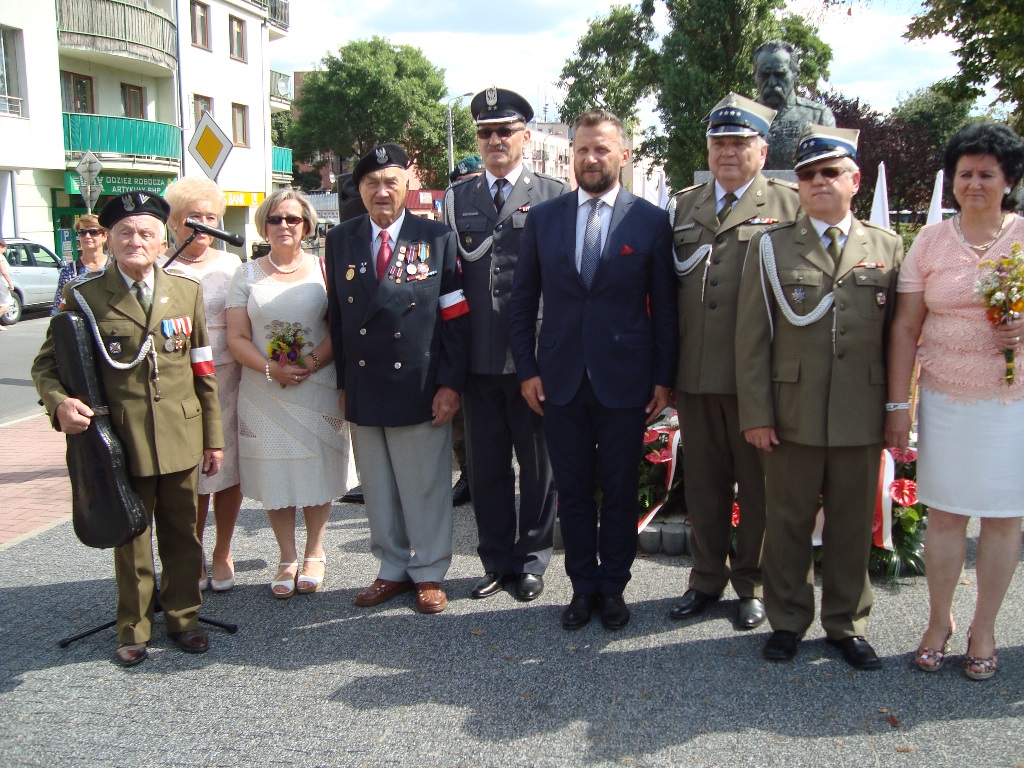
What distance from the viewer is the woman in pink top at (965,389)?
11.3ft

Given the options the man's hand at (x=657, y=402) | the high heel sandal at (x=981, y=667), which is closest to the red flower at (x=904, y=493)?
the high heel sandal at (x=981, y=667)

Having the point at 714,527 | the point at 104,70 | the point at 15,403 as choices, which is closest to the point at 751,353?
the point at 714,527

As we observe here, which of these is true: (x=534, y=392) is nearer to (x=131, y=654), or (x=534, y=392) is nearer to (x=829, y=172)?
(x=829, y=172)

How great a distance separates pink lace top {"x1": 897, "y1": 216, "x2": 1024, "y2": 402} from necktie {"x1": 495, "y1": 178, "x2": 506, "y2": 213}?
1881mm

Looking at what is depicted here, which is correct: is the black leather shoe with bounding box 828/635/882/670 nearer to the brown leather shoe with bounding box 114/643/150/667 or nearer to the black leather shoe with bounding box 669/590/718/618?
the black leather shoe with bounding box 669/590/718/618

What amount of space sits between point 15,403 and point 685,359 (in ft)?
30.7

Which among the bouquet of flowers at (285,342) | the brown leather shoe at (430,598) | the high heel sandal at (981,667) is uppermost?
the bouquet of flowers at (285,342)

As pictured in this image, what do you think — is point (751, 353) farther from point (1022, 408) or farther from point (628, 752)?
point (628, 752)

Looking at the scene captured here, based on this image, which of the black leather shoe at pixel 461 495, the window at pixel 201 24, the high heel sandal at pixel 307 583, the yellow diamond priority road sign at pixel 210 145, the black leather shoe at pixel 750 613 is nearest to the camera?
the black leather shoe at pixel 750 613

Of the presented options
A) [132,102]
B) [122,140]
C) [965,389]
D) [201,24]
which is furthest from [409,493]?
[201,24]

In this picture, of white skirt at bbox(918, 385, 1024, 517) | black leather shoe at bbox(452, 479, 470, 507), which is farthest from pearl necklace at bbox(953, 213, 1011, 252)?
→ black leather shoe at bbox(452, 479, 470, 507)

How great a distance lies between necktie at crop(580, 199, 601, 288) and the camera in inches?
159

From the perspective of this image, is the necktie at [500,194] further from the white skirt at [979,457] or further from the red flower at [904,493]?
the red flower at [904,493]

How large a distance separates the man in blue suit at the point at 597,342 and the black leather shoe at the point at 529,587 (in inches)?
12.2
